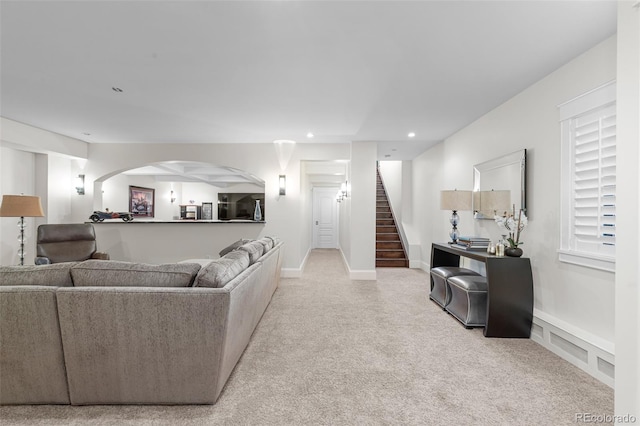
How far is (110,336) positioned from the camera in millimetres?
1720

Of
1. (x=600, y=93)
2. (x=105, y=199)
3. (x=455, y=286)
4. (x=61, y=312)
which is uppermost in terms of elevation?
(x=600, y=93)

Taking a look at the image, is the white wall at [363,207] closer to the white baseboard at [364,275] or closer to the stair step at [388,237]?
the white baseboard at [364,275]

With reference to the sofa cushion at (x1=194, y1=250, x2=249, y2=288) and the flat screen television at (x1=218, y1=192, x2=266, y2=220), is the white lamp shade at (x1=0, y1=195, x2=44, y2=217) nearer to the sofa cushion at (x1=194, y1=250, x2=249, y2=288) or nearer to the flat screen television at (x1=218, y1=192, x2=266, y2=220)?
the sofa cushion at (x1=194, y1=250, x2=249, y2=288)

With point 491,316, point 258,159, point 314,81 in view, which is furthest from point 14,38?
point 491,316

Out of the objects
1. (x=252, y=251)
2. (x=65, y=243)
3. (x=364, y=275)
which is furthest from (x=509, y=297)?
(x=65, y=243)

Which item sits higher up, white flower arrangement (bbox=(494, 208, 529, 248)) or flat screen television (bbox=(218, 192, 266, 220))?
flat screen television (bbox=(218, 192, 266, 220))

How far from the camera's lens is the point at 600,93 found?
2.17 metres

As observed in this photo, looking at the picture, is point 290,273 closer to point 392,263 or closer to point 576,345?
point 392,263

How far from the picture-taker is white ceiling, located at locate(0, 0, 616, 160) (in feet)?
6.07

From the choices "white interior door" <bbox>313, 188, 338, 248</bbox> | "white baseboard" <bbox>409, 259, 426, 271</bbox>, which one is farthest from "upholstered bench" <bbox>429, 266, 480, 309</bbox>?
"white interior door" <bbox>313, 188, 338, 248</bbox>

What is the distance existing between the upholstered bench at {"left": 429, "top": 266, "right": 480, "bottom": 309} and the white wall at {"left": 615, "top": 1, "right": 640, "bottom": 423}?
6.71 feet

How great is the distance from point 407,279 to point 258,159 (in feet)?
11.5

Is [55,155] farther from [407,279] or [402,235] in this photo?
[402,235]

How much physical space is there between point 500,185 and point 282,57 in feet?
9.01
